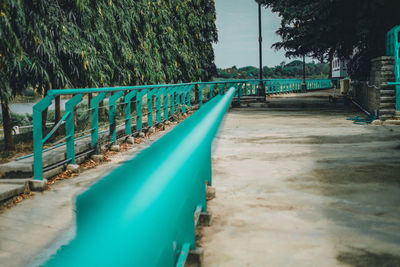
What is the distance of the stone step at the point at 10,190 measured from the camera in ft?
16.9

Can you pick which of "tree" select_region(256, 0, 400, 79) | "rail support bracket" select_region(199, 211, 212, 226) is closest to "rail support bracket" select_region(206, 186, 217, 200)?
"rail support bracket" select_region(199, 211, 212, 226)

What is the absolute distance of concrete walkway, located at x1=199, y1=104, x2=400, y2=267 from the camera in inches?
133

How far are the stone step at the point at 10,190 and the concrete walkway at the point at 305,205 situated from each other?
7.53ft

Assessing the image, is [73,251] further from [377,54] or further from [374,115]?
[377,54]

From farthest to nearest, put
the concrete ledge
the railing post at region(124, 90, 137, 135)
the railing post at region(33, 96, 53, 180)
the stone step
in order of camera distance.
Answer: the railing post at region(124, 90, 137, 135) < the railing post at region(33, 96, 53, 180) < the concrete ledge < the stone step

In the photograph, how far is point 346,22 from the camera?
692 inches

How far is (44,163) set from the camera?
6371mm

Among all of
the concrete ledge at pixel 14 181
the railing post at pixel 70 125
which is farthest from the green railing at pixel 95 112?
the concrete ledge at pixel 14 181

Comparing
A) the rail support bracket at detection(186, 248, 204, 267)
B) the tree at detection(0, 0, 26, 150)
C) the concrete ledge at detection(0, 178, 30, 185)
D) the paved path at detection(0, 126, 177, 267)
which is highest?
the tree at detection(0, 0, 26, 150)

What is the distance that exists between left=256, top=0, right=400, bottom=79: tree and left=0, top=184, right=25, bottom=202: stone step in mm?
13849

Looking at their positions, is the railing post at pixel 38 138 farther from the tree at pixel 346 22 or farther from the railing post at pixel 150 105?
the tree at pixel 346 22

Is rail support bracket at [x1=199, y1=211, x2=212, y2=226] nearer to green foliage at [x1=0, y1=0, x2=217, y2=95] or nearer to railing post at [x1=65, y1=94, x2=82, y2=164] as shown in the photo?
railing post at [x1=65, y1=94, x2=82, y2=164]

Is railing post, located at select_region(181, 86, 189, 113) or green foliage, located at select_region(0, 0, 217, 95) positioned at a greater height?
green foliage, located at select_region(0, 0, 217, 95)

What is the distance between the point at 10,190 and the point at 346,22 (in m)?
15.2
